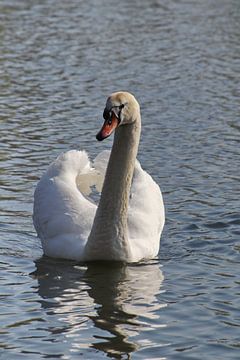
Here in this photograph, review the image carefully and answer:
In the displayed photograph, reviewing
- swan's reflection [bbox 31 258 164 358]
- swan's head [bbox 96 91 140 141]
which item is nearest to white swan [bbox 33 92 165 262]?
swan's head [bbox 96 91 140 141]

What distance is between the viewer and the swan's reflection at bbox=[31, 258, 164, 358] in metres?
8.37

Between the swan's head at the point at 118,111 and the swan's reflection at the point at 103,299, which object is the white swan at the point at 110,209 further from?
the swan's reflection at the point at 103,299

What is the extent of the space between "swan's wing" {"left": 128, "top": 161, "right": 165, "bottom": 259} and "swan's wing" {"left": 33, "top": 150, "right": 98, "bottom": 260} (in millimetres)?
412

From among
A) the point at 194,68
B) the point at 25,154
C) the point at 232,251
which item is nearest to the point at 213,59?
the point at 194,68

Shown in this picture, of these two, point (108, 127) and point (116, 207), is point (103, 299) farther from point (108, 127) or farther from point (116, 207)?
point (108, 127)

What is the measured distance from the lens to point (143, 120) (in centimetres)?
1695

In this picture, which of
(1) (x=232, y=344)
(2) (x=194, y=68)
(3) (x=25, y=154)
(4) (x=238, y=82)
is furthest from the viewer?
(2) (x=194, y=68)

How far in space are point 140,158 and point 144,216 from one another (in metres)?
3.89

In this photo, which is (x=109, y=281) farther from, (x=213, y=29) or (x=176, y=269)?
(x=213, y=29)

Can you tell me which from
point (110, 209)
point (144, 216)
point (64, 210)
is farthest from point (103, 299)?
point (144, 216)

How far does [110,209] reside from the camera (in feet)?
33.4

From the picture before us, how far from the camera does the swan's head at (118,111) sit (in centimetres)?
959

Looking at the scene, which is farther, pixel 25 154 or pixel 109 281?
pixel 25 154

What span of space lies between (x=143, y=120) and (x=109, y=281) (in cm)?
722
